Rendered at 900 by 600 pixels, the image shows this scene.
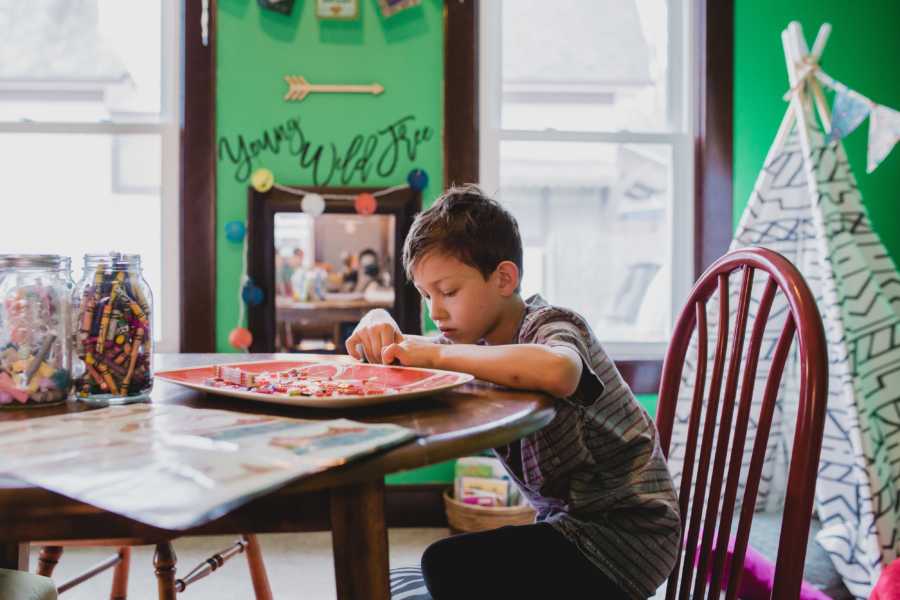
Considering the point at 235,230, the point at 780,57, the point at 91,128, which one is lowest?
the point at 235,230

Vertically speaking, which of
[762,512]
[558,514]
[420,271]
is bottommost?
[762,512]

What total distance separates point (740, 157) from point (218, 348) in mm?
2230

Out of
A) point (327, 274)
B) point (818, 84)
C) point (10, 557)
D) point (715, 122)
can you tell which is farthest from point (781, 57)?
point (10, 557)

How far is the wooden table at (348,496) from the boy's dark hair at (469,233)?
43 centimetres

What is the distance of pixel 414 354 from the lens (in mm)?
1031

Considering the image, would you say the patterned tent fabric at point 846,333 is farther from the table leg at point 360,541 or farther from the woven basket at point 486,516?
the table leg at point 360,541

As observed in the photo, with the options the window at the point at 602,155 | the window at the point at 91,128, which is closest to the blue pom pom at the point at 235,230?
the window at the point at 91,128

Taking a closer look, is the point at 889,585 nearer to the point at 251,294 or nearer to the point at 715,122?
the point at 715,122

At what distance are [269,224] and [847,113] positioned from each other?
6.83ft

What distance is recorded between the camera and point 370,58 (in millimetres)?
2807

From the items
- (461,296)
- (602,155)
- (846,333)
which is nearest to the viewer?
(461,296)

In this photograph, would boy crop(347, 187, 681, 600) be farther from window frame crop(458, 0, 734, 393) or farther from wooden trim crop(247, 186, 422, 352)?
window frame crop(458, 0, 734, 393)

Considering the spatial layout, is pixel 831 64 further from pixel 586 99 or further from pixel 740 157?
pixel 586 99

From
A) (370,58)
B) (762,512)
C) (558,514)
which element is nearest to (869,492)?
(762,512)
